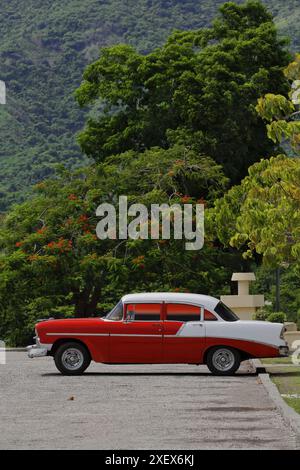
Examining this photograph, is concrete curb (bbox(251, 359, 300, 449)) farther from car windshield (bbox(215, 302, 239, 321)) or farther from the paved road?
car windshield (bbox(215, 302, 239, 321))

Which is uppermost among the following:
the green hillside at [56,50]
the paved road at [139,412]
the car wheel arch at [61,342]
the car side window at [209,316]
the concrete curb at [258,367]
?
the green hillside at [56,50]

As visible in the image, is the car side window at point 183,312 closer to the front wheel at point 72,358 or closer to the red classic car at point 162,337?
the red classic car at point 162,337

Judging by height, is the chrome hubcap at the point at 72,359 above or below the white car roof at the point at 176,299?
below

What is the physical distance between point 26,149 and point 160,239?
63.9 metres

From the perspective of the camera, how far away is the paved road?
1316cm

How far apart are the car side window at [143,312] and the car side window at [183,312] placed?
0.81ft

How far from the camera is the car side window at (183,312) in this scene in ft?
82.8

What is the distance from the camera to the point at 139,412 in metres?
16.8

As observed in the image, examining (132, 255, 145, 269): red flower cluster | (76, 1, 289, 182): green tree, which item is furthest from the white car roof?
(76, 1, 289, 182): green tree

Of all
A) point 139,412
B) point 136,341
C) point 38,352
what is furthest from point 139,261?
point 139,412

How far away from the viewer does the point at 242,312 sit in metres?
40.3

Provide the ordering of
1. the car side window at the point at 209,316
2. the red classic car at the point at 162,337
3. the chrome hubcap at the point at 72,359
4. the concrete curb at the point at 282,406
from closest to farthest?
the concrete curb at the point at 282,406 < the red classic car at the point at 162,337 < the car side window at the point at 209,316 < the chrome hubcap at the point at 72,359

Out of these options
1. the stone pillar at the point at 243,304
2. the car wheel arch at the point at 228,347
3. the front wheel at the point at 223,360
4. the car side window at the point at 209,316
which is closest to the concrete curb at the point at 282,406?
the car wheel arch at the point at 228,347

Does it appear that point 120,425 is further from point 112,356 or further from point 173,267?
point 173,267
